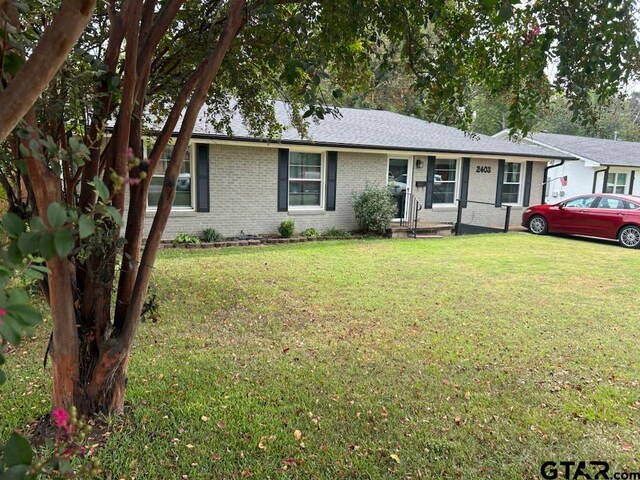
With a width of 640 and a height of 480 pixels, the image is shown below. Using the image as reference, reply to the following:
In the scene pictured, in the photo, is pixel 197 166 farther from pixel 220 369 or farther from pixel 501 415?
pixel 501 415

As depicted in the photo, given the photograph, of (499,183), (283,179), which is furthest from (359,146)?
(499,183)

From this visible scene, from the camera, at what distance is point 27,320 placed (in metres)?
1.03

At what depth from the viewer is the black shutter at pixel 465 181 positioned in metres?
15.6

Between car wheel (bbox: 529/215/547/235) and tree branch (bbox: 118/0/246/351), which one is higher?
tree branch (bbox: 118/0/246/351)

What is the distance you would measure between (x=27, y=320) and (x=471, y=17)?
4178 millimetres

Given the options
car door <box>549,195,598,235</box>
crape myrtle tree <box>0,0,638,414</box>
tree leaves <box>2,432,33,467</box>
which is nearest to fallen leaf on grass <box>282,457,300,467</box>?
crape myrtle tree <box>0,0,638,414</box>

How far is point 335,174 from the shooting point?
13.5m

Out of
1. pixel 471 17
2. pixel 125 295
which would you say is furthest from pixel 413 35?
pixel 125 295

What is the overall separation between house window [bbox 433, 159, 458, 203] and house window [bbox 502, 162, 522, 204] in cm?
224

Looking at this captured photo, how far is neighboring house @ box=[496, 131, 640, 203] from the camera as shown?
20016 mm

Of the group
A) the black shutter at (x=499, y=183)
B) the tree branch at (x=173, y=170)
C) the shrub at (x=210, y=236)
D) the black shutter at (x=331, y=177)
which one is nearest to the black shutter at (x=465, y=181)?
the black shutter at (x=499, y=183)

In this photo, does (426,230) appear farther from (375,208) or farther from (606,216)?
(606,216)

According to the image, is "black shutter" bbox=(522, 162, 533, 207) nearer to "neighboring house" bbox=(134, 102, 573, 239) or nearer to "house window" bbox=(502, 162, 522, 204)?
"neighboring house" bbox=(134, 102, 573, 239)

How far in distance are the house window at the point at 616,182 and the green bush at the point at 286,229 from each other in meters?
16.6
